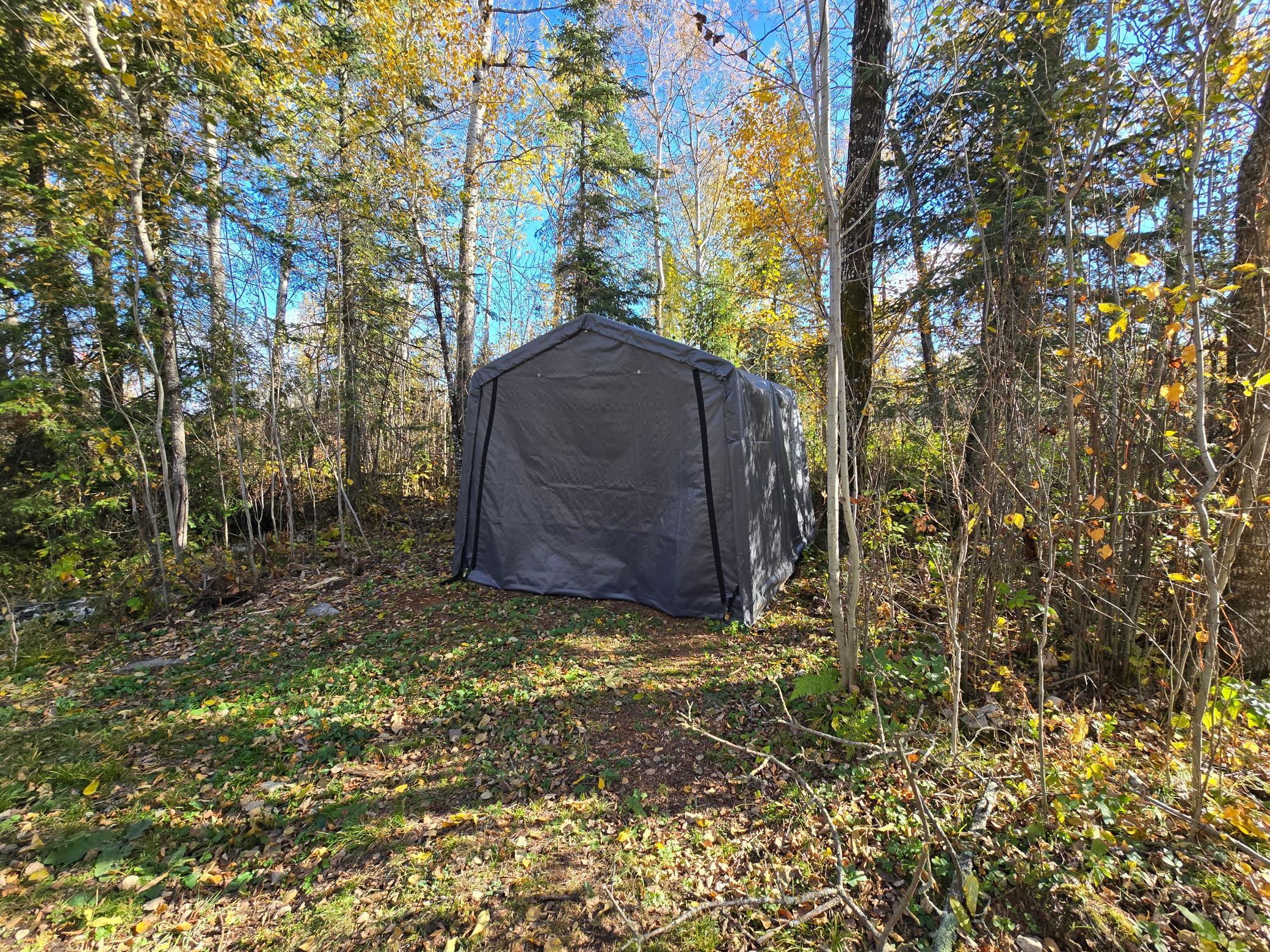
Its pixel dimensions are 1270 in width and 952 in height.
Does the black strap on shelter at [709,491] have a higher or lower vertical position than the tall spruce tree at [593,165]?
lower

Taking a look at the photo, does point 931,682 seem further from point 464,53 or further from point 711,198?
point 711,198

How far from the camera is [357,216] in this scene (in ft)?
19.7

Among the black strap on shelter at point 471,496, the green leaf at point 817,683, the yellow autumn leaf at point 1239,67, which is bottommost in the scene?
the green leaf at point 817,683

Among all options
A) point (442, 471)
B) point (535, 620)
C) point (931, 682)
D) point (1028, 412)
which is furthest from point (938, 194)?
point (442, 471)

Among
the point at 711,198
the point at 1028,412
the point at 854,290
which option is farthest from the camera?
the point at 711,198

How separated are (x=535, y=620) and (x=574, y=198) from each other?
284 inches

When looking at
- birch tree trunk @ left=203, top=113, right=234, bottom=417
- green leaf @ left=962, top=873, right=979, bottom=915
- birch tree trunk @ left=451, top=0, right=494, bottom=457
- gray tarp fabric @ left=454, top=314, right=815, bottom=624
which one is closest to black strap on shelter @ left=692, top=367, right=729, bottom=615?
gray tarp fabric @ left=454, top=314, right=815, bottom=624

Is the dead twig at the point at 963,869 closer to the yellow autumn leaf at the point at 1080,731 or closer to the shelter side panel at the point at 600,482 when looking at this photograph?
the yellow autumn leaf at the point at 1080,731

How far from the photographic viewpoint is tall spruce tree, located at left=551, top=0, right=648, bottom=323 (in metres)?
7.39

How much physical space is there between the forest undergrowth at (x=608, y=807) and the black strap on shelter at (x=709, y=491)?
2.32 feet

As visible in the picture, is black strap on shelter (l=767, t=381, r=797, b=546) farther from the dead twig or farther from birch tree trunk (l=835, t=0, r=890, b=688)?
the dead twig

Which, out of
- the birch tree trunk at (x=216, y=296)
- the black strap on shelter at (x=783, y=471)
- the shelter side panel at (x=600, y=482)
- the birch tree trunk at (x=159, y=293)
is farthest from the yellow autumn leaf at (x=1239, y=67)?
the birch tree trunk at (x=216, y=296)

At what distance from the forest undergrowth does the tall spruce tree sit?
638 cm

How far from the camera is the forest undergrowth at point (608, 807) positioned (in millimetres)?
1584
